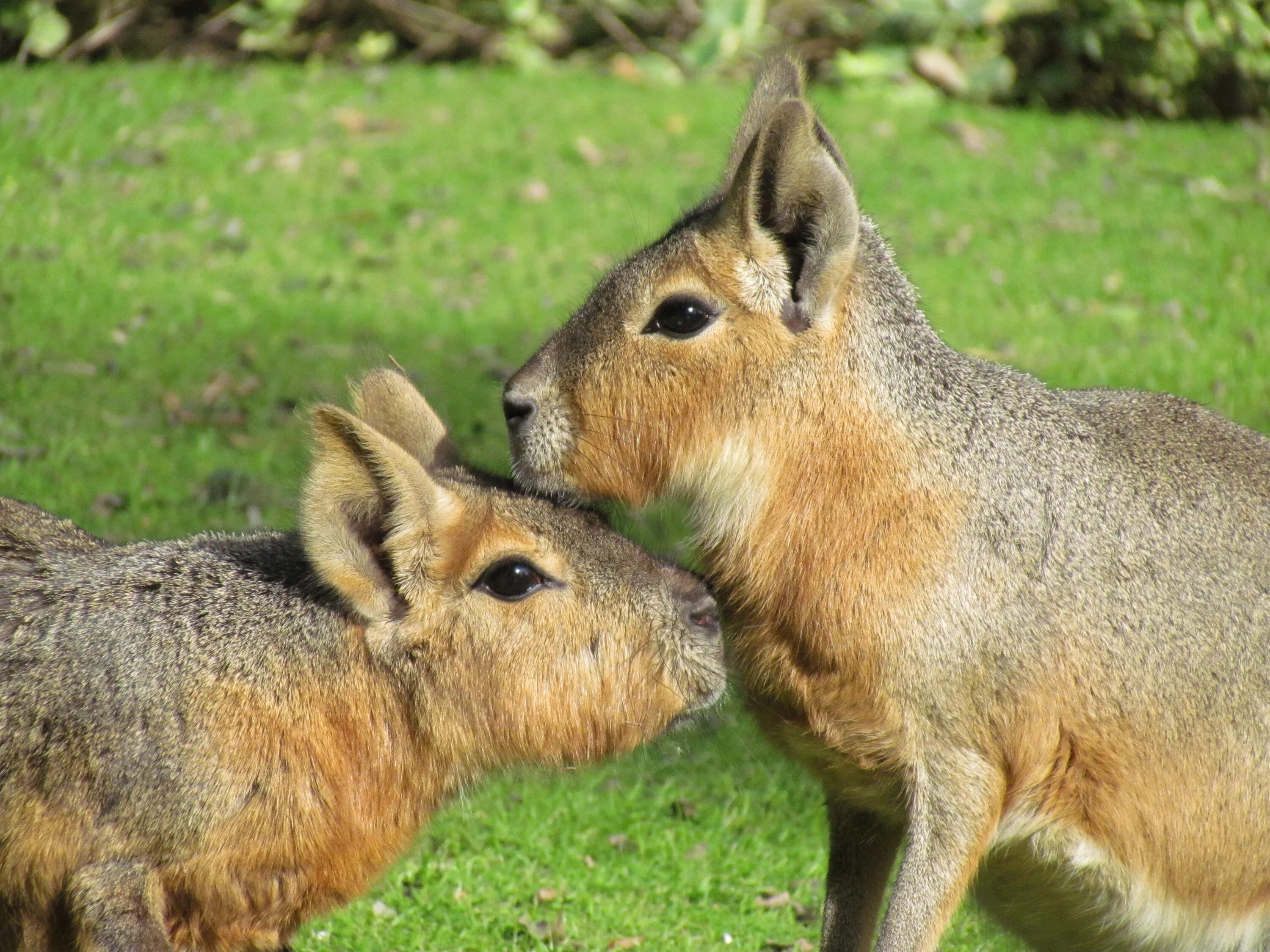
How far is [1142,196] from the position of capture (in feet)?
29.1

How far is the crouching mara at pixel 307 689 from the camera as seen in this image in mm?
2826

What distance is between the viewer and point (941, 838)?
9.82ft

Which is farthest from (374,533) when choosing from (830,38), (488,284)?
(830,38)

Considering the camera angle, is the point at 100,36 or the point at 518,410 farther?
the point at 100,36

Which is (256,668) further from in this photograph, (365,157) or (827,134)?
(365,157)

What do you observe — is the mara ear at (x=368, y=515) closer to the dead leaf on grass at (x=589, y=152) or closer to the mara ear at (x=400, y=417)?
the mara ear at (x=400, y=417)

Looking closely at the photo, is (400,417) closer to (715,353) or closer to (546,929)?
(715,353)

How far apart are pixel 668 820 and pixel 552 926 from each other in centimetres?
62

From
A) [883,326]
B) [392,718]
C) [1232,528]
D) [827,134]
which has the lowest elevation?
[392,718]

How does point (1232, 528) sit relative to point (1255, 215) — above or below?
above

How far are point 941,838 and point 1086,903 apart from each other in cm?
46

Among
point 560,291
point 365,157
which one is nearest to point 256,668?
point 560,291

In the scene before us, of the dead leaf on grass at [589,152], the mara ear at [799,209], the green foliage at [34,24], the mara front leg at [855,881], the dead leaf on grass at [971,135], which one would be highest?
the mara ear at [799,209]

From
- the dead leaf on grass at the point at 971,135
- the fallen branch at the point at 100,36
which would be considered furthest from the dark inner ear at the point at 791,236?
the fallen branch at the point at 100,36
